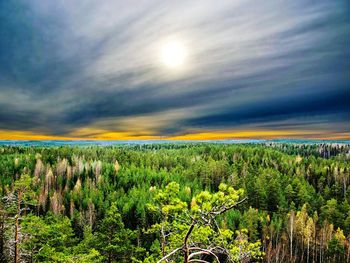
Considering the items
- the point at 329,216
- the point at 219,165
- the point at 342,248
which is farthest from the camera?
the point at 219,165

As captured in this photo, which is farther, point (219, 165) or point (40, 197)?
point (219, 165)

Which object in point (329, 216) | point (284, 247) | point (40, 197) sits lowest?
point (284, 247)

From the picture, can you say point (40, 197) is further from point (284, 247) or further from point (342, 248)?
point (342, 248)

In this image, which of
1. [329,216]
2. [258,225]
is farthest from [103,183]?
[329,216]

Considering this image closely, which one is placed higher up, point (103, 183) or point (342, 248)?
point (103, 183)

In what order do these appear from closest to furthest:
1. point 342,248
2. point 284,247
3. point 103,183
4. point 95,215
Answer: point 342,248, point 284,247, point 95,215, point 103,183

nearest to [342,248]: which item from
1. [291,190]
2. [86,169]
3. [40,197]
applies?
[291,190]

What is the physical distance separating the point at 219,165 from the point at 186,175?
1610 cm

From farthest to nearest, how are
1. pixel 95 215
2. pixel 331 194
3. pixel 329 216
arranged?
pixel 331 194 < pixel 95 215 < pixel 329 216

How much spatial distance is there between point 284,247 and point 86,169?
99645 millimetres

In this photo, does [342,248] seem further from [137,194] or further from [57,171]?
[57,171]

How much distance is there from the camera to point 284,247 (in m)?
78.4

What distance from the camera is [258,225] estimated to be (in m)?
83.2

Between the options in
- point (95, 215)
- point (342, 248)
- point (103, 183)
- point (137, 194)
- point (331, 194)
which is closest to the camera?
point (342, 248)
